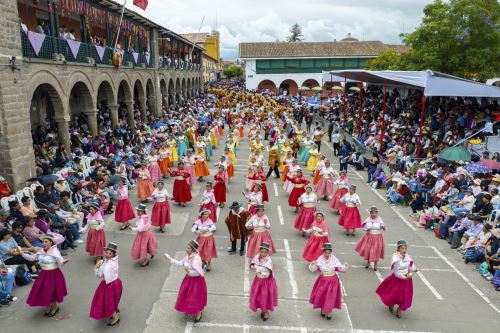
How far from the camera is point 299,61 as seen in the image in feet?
186

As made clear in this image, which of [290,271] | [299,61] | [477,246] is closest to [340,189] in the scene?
[477,246]

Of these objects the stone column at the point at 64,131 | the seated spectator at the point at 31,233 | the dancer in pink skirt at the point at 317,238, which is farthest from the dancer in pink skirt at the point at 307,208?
the stone column at the point at 64,131

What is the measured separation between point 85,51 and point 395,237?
50.1 ft

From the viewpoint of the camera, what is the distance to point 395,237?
12320mm

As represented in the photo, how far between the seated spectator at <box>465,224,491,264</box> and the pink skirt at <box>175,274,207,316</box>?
7.01 m

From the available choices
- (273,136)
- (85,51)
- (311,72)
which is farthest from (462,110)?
(311,72)

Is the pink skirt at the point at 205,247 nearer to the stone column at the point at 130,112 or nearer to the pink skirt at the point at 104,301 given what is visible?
the pink skirt at the point at 104,301

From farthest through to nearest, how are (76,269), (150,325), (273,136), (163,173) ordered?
(273,136), (163,173), (76,269), (150,325)

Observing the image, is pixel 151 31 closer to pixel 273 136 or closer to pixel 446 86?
pixel 273 136

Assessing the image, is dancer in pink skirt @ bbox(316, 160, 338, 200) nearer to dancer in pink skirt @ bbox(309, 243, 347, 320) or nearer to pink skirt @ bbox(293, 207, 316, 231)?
pink skirt @ bbox(293, 207, 316, 231)

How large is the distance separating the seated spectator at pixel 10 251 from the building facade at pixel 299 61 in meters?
49.9

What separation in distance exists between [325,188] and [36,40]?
446 inches

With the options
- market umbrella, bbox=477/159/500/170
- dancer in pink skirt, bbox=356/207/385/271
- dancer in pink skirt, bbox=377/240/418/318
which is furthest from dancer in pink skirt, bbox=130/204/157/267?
market umbrella, bbox=477/159/500/170

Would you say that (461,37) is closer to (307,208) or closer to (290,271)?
(307,208)
